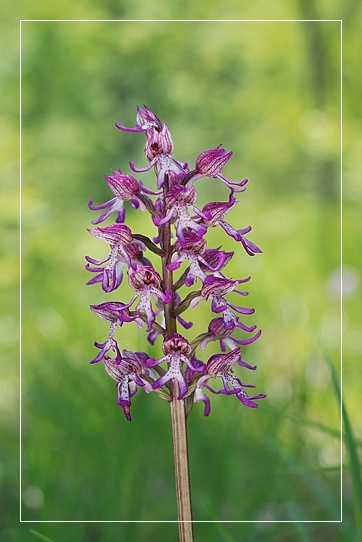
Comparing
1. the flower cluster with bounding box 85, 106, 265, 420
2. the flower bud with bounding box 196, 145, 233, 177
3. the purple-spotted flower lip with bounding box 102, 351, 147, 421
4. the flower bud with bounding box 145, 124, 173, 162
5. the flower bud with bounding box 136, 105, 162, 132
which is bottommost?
the purple-spotted flower lip with bounding box 102, 351, 147, 421

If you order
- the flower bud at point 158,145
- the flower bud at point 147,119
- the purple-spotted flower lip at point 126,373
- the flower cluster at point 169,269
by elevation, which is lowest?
the purple-spotted flower lip at point 126,373

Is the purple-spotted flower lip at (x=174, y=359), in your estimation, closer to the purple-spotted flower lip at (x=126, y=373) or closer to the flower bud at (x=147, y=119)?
the purple-spotted flower lip at (x=126, y=373)

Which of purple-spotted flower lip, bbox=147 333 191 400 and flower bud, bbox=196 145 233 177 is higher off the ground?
flower bud, bbox=196 145 233 177

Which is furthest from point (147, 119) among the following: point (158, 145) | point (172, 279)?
point (172, 279)

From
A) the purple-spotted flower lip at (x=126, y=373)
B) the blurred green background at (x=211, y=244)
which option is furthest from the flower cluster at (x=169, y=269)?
the blurred green background at (x=211, y=244)

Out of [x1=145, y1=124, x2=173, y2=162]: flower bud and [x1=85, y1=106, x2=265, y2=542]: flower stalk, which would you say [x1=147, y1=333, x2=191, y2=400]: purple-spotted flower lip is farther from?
[x1=145, y1=124, x2=173, y2=162]: flower bud

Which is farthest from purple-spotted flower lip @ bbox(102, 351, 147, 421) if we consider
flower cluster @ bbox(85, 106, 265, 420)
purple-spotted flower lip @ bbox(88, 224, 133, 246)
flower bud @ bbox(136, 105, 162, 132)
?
flower bud @ bbox(136, 105, 162, 132)

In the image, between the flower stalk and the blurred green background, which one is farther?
the blurred green background
